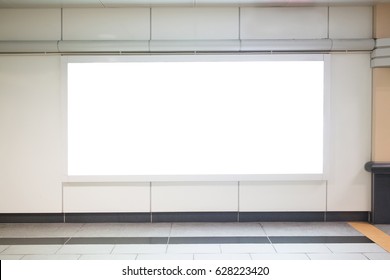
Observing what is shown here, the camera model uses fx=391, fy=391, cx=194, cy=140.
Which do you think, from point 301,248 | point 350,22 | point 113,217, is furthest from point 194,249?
point 350,22

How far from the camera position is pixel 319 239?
4730mm

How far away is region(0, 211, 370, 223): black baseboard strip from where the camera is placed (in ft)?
18.2

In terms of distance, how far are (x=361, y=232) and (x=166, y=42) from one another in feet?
11.9

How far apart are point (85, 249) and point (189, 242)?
119cm

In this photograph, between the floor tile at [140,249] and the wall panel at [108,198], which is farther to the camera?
the wall panel at [108,198]

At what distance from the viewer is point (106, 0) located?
5176 millimetres

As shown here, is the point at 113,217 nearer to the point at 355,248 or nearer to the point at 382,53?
the point at 355,248

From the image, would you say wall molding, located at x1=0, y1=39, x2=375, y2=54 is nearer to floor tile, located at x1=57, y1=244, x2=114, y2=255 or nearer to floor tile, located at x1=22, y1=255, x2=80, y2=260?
floor tile, located at x1=57, y1=244, x2=114, y2=255

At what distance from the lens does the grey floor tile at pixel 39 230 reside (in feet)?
16.4

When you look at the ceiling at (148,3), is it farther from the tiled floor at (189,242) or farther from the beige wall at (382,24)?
the tiled floor at (189,242)

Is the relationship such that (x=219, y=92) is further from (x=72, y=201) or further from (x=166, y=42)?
(x=72, y=201)

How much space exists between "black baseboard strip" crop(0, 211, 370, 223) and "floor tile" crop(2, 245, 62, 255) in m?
1.08

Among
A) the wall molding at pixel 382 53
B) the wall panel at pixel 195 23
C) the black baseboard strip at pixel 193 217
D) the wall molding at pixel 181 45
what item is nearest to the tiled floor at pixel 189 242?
the black baseboard strip at pixel 193 217

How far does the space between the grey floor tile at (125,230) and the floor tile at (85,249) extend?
1.45 feet
